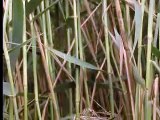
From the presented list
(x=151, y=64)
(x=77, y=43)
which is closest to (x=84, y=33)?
(x=77, y=43)

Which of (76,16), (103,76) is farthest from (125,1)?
(103,76)

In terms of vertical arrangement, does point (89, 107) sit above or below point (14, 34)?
below

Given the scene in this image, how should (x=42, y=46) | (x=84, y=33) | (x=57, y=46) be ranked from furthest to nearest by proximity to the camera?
1. (x=57, y=46)
2. (x=84, y=33)
3. (x=42, y=46)

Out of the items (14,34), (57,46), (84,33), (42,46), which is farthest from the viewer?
(57,46)

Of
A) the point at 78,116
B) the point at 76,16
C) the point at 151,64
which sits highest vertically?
the point at 76,16

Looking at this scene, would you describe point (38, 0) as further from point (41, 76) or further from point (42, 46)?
point (41, 76)

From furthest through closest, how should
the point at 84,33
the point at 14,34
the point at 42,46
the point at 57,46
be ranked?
the point at 57,46 < the point at 84,33 < the point at 42,46 < the point at 14,34

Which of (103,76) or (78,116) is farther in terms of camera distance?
(103,76)

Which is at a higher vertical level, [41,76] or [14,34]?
[14,34]

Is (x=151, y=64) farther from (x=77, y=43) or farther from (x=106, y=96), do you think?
(x=106, y=96)
